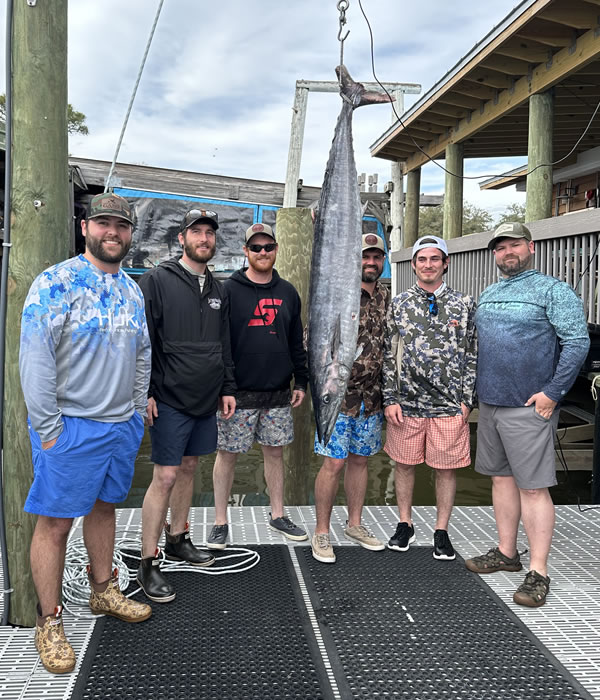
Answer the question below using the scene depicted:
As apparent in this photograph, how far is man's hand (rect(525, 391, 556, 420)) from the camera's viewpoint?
10.4 feet

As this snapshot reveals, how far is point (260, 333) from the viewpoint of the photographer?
3715 mm

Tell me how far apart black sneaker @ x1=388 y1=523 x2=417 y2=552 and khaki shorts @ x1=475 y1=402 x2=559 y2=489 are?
2.31 ft

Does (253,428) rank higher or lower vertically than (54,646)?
higher

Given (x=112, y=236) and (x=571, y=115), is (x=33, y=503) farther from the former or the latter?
(x=571, y=115)

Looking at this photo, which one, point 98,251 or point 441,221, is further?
point 441,221

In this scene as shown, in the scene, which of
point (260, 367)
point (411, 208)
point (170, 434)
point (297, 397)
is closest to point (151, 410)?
point (170, 434)

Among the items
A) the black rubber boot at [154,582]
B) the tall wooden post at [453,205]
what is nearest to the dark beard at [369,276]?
the black rubber boot at [154,582]

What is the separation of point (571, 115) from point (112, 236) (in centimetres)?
918

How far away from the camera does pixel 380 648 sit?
8.61 feet

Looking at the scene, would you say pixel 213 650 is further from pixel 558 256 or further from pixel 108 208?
pixel 558 256

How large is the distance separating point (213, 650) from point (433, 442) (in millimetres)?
1647

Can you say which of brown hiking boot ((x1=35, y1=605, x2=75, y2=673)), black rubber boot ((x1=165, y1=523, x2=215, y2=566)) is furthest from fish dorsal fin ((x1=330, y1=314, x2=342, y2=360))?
brown hiking boot ((x1=35, y1=605, x2=75, y2=673))

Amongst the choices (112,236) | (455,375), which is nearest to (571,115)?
(455,375)

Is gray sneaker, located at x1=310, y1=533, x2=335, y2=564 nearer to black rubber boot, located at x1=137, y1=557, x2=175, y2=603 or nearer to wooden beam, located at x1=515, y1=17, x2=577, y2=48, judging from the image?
black rubber boot, located at x1=137, y1=557, x2=175, y2=603
